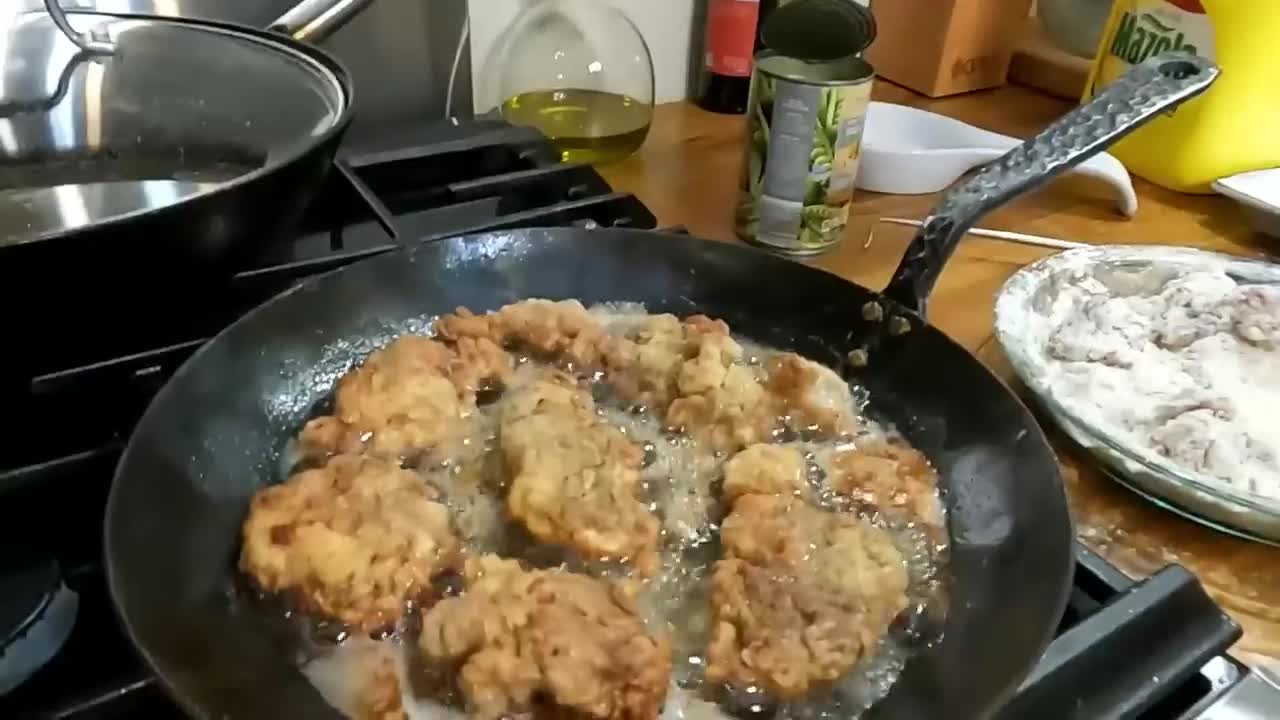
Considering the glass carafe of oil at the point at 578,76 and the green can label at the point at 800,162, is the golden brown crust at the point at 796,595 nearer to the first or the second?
the green can label at the point at 800,162

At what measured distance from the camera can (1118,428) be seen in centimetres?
80

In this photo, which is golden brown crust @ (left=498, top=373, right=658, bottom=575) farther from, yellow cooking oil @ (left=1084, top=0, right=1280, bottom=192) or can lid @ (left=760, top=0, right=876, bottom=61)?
yellow cooking oil @ (left=1084, top=0, right=1280, bottom=192)

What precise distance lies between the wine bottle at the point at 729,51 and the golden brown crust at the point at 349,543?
708mm

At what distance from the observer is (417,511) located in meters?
0.62

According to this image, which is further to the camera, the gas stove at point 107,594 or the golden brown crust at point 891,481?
the golden brown crust at point 891,481

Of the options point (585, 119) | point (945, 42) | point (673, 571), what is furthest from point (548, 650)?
point (945, 42)

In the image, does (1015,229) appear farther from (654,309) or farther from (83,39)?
(83,39)

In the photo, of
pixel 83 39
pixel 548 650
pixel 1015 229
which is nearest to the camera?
pixel 548 650

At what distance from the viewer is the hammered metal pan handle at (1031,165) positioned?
77 cm

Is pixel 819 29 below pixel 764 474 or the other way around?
the other way around

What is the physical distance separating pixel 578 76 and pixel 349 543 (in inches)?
27.5

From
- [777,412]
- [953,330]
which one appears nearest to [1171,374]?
[953,330]

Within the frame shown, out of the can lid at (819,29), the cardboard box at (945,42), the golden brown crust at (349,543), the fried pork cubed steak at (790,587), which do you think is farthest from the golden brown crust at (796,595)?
the cardboard box at (945,42)

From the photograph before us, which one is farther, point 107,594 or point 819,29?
point 819,29
